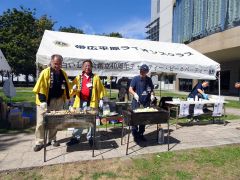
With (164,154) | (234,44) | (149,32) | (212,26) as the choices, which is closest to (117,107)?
(164,154)

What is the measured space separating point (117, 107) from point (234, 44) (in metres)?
17.1

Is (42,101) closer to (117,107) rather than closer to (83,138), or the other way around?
(83,138)

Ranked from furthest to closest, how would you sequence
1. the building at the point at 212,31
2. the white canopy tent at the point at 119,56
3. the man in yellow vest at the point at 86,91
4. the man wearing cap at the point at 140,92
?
the building at the point at 212,31
the white canopy tent at the point at 119,56
the man wearing cap at the point at 140,92
the man in yellow vest at the point at 86,91

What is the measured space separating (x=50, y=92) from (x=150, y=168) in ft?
8.62

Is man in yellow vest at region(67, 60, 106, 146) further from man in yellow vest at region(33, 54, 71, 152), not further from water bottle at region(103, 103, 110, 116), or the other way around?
water bottle at region(103, 103, 110, 116)

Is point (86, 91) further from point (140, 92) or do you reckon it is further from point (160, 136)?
point (160, 136)

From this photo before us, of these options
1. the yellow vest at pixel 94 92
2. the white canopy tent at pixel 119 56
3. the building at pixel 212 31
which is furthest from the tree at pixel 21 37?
the yellow vest at pixel 94 92

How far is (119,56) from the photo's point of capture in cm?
784

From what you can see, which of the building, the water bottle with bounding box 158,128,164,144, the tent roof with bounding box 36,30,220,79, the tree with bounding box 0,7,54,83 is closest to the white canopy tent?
the tent roof with bounding box 36,30,220,79

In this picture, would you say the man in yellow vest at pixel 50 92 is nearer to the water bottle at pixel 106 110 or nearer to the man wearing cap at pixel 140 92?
the water bottle at pixel 106 110

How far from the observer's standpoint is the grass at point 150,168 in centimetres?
456

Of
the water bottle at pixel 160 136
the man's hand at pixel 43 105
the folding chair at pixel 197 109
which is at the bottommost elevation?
the water bottle at pixel 160 136

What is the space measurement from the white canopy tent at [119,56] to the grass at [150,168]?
285cm

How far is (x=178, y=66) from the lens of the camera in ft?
27.2
